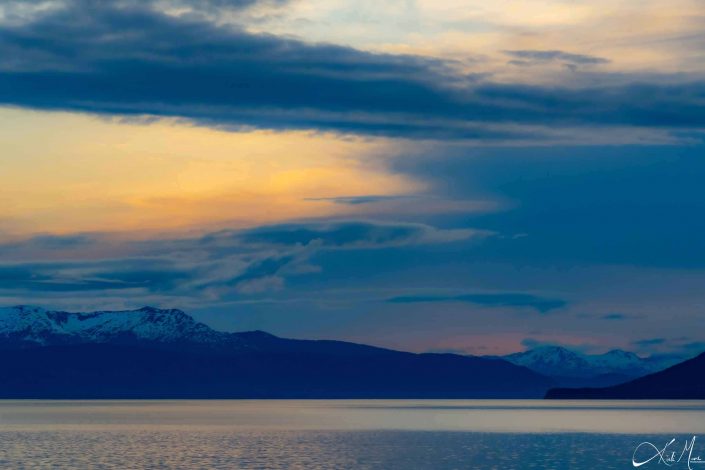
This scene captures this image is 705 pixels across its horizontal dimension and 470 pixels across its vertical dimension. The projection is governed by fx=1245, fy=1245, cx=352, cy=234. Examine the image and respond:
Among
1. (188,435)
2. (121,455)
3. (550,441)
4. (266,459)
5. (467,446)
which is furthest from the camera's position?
(188,435)

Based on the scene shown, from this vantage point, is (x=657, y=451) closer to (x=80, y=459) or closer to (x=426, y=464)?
(x=426, y=464)

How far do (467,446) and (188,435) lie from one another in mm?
49633

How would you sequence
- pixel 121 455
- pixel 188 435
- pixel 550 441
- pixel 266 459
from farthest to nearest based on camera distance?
1. pixel 188 435
2. pixel 550 441
3. pixel 121 455
4. pixel 266 459

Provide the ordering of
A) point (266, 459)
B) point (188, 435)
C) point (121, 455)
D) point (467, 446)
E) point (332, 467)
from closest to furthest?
point (332, 467) < point (266, 459) < point (121, 455) < point (467, 446) < point (188, 435)

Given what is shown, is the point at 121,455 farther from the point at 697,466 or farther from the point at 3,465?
the point at 697,466

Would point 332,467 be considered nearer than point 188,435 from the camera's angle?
Yes

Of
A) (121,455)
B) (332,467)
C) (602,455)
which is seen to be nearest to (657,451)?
(602,455)

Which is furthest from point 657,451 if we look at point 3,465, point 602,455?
point 3,465

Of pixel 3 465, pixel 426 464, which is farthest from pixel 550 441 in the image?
pixel 3 465

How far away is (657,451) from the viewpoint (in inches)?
5512

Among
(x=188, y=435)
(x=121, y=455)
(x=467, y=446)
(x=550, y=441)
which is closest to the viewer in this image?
(x=121, y=455)

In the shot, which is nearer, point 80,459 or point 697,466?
point 697,466

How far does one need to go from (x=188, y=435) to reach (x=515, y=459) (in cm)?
6890

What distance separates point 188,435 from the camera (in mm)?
182125
